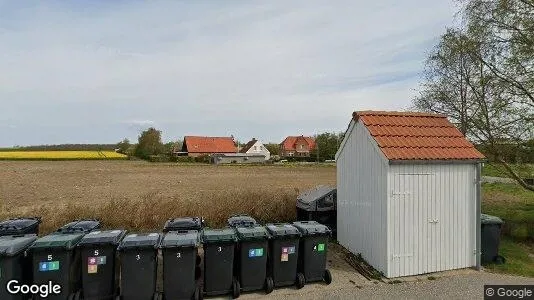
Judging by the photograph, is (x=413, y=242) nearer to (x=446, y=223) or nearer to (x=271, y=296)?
(x=446, y=223)

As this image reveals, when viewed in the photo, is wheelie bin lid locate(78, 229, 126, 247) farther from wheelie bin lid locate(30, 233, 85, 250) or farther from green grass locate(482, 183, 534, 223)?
green grass locate(482, 183, 534, 223)

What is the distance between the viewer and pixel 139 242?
5.57 meters

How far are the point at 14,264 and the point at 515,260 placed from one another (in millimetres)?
10000

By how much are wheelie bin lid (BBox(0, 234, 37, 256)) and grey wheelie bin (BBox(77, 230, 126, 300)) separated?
808 mm

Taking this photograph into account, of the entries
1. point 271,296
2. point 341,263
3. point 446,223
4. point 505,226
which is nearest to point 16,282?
point 271,296

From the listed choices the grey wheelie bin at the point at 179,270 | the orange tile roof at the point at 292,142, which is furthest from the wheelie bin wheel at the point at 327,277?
the orange tile roof at the point at 292,142

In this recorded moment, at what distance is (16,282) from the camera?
16.7ft

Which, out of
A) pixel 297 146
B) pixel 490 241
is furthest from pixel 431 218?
pixel 297 146

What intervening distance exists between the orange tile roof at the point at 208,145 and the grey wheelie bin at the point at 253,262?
2617 inches

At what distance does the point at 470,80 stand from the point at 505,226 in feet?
14.8

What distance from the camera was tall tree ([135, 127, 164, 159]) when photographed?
66.4 meters

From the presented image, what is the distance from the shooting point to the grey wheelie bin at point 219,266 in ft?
19.2

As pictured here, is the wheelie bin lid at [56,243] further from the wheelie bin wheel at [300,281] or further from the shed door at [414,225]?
the shed door at [414,225]

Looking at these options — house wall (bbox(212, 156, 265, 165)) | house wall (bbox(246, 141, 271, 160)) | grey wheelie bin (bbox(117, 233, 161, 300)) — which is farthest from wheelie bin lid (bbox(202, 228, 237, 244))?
house wall (bbox(246, 141, 271, 160))
